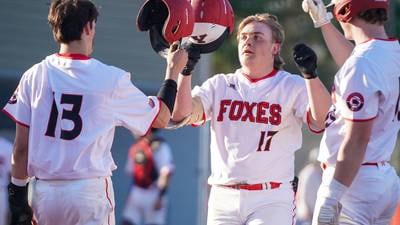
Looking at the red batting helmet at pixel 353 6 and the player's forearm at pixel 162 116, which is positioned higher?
the red batting helmet at pixel 353 6

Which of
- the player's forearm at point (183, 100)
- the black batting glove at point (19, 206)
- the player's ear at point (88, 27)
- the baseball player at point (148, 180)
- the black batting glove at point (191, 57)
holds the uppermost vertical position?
the player's ear at point (88, 27)

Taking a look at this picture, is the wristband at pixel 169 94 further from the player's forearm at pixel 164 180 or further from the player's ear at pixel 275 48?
the player's forearm at pixel 164 180

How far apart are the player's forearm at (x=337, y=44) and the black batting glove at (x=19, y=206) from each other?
2.26 meters

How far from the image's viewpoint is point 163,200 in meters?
17.0

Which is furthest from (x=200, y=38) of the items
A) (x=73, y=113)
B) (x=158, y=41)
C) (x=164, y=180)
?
(x=164, y=180)

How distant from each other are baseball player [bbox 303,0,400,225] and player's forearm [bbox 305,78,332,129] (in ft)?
2.51

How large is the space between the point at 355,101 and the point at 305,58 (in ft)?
3.53

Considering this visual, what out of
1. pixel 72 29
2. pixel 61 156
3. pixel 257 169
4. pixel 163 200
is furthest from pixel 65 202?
pixel 163 200

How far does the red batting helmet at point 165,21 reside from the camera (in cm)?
733

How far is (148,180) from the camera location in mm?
17078

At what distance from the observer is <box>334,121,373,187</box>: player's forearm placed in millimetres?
6094

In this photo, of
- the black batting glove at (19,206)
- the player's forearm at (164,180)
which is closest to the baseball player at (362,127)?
the black batting glove at (19,206)

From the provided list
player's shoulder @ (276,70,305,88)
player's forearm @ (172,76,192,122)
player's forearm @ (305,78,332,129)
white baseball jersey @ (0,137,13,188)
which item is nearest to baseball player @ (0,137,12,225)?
white baseball jersey @ (0,137,13,188)

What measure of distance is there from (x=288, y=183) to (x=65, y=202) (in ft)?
6.15
